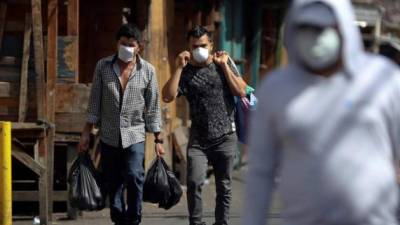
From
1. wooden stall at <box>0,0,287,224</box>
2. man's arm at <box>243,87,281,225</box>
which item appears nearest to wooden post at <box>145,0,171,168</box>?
wooden stall at <box>0,0,287,224</box>

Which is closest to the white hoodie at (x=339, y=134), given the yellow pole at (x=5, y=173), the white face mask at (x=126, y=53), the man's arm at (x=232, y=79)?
the man's arm at (x=232, y=79)

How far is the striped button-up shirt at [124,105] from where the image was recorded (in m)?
7.00

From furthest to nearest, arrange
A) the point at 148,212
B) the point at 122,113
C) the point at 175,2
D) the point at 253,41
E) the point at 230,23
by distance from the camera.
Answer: the point at 253,41 < the point at 230,23 < the point at 175,2 < the point at 148,212 < the point at 122,113

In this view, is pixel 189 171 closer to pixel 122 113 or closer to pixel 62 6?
pixel 122 113

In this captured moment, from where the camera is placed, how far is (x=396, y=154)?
3125 millimetres

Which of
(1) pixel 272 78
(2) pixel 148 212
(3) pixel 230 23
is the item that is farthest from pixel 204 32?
(3) pixel 230 23

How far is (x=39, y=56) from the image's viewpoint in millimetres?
7953

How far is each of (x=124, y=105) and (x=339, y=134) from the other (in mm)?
4148

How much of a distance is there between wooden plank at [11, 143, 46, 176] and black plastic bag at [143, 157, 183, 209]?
124 cm

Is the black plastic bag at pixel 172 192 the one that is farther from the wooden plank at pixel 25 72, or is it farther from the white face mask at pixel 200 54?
the wooden plank at pixel 25 72

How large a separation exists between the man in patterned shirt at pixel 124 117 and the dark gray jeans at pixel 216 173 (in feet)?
1.11

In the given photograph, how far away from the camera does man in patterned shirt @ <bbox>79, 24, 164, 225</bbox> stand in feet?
22.9

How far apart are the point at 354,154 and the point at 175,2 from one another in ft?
28.6

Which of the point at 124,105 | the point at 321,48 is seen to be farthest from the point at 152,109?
the point at 321,48
